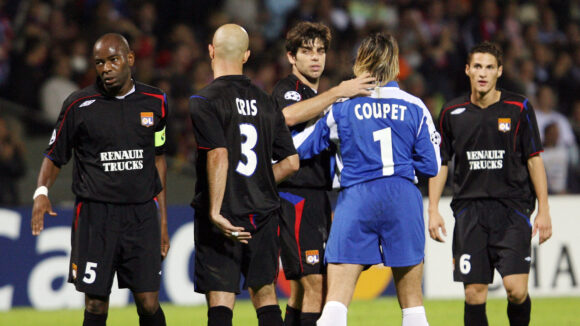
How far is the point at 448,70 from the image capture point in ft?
48.6

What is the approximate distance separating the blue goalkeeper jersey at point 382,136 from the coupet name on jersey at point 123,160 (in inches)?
52.8

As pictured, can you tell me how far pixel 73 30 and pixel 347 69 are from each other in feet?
13.9

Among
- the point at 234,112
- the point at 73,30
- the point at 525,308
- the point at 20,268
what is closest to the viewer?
the point at 234,112

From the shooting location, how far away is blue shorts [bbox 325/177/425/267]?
542 centimetres

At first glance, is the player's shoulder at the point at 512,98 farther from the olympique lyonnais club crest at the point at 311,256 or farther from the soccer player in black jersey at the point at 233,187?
the soccer player in black jersey at the point at 233,187

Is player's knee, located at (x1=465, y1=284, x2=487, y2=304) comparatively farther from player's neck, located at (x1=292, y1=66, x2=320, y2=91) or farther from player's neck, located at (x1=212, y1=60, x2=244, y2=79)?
player's neck, located at (x1=212, y1=60, x2=244, y2=79)

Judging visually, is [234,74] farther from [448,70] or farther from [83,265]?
[448,70]

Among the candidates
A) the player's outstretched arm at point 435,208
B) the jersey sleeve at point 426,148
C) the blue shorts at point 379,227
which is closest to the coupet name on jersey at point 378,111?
the jersey sleeve at point 426,148

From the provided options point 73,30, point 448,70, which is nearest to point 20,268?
point 73,30

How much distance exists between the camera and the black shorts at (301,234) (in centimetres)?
618

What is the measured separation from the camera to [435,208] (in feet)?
22.1

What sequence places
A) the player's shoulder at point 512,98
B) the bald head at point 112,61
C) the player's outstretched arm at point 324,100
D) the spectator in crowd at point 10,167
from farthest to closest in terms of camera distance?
the spectator in crowd at point 10,167, the player's shoulder at point 512,98, the bald head at point 112,61, the player's outstretched arm at point 324,100

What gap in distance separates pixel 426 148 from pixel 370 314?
4.18 m

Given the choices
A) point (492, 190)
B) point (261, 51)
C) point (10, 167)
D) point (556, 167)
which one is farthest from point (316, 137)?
point (261, 51)
